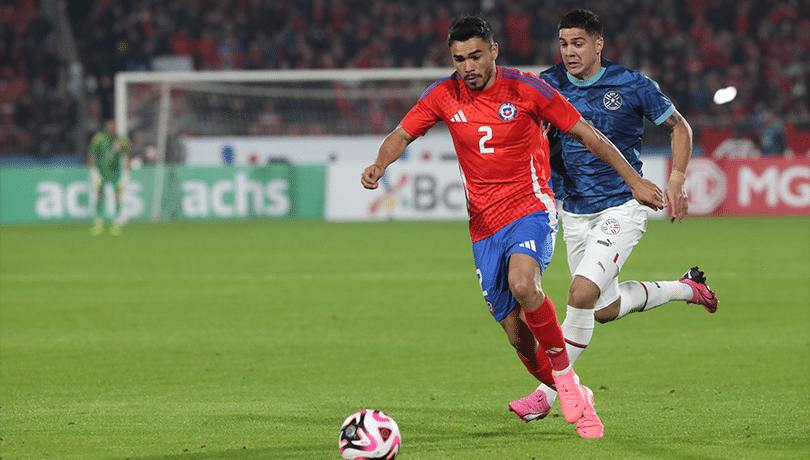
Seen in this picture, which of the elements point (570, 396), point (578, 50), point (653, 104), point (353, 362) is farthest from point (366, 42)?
point (570, 396)

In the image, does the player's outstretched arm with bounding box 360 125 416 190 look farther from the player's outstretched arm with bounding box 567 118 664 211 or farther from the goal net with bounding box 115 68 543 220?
the goal net with bounding box 115 68 543 220

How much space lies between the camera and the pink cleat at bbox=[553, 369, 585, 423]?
4.97 m

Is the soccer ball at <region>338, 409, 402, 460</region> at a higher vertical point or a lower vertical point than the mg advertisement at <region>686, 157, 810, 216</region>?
higher

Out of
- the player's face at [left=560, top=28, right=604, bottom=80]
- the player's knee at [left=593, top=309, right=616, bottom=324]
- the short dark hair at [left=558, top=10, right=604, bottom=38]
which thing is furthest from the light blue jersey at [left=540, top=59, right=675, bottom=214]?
the player's knee at [left=593, top=309, right=616, bottom=324]

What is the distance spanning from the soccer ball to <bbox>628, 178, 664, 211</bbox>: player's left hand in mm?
1580

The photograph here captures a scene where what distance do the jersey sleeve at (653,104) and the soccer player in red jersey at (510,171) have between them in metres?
0.70

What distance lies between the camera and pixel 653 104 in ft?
18.9

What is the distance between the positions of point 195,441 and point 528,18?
27.9 metres

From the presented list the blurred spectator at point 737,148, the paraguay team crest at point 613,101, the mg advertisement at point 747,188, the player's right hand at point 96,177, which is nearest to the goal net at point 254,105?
the player's right hand at point 96,177

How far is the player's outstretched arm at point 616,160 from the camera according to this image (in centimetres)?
493

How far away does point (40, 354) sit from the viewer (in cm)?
761

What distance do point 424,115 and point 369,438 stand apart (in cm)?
178

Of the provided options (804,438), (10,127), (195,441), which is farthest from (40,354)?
(10,127)

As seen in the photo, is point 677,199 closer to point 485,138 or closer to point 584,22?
point 485,138
